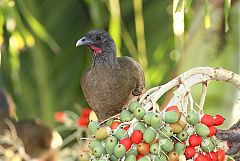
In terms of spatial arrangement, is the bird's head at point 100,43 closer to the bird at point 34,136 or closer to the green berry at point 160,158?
the green berry at point 160,158

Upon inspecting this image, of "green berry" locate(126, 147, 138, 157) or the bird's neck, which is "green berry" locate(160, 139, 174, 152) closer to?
"green berry" locate(126, 147, 138, 157)

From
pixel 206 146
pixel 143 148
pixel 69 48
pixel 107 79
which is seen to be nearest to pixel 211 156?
pixel 206 146

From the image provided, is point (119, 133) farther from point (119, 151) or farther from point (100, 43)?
point (100, 43)

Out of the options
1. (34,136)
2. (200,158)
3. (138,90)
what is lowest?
(34,136)

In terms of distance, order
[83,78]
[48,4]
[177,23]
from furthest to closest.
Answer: [48,4]
[177,23]
[83,78]

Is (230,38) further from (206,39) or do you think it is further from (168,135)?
(168,135)

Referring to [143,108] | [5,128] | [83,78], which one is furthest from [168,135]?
[5,128]
